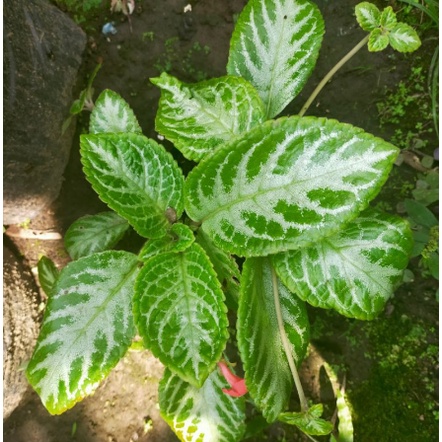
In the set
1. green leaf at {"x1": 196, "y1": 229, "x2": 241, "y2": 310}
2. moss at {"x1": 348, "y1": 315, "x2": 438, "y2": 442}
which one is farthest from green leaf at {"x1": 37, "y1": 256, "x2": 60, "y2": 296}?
moss at {"x1": 348, "y1": 315, "x2": 438, "y2": 442}

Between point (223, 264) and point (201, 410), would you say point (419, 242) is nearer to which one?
point (223, 264)

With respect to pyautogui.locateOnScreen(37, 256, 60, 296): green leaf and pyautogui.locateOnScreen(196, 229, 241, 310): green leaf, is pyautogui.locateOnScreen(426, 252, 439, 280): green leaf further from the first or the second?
pyautogui.locateOnScreen(37, 256, 60, 296): green leaf

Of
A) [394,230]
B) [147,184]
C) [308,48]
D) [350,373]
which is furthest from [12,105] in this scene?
[350,373]

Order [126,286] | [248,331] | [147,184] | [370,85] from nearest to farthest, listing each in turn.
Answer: [248,331]
[147,184]
[126,286]
[370,85]

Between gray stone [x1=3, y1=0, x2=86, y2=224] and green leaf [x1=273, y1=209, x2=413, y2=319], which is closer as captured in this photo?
green leaf [x1=273, y1=209, x2=413, y2=319]

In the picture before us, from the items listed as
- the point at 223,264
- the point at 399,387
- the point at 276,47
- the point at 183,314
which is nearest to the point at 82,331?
the point at 183,314

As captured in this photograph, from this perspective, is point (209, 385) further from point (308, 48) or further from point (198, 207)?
point (308, 48)
